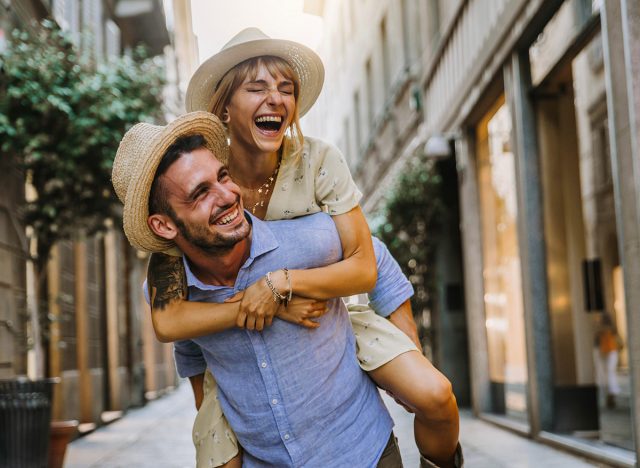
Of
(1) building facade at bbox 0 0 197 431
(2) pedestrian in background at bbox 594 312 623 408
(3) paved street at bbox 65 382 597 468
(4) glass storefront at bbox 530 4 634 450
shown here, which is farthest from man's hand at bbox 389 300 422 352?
(1) building facade at bbox 0 0 197 431

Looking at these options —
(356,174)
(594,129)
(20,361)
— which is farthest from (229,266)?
(356,174)

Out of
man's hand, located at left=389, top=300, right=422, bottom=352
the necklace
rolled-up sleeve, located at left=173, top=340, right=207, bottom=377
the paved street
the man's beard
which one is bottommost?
the paved street

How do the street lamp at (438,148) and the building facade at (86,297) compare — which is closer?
the building facade at (86,297)

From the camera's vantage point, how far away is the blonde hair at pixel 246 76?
2.32m

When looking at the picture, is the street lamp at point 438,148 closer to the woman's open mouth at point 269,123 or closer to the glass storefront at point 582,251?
the glass storefront at point 582,251

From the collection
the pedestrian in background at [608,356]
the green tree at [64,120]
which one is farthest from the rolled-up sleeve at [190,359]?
the green tree at [64,120]

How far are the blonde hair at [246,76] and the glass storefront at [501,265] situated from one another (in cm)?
747

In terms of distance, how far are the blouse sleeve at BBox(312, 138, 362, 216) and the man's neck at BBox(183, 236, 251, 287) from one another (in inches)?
14.2

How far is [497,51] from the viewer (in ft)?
33.2

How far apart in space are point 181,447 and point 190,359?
25.6ft

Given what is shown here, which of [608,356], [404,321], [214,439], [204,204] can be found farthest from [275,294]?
[608,356]

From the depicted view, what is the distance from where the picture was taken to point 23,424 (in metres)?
7.28

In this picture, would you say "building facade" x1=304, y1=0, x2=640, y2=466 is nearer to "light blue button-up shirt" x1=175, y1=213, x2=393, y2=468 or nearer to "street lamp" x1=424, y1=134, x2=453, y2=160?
"street lamp" x1=424, y1=134, x2=453, y2=160

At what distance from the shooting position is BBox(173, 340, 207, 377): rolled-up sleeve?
2490mm
